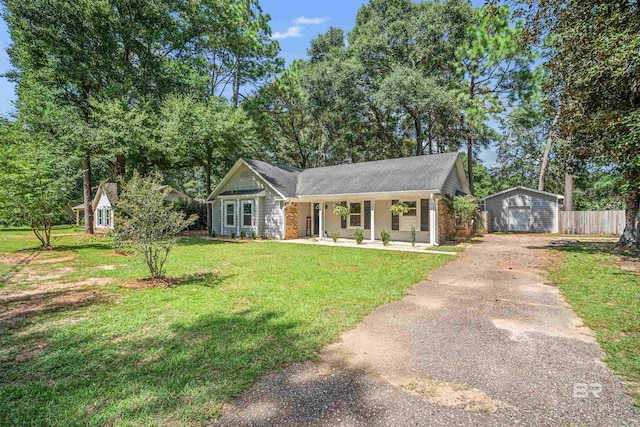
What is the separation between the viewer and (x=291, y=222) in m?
18.0

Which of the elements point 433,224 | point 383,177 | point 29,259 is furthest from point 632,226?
point 29,259

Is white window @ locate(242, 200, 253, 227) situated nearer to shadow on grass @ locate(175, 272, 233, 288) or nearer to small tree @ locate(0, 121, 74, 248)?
small tree @ locate(0, 121, 74, 248)

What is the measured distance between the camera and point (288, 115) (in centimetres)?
2819

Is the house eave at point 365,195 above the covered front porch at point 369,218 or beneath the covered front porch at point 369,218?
above

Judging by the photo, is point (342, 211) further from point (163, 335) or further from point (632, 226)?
point (163, 335)

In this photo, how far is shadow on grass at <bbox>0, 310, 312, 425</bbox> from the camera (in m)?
2.51

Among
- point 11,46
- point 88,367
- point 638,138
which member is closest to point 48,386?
point 88,367

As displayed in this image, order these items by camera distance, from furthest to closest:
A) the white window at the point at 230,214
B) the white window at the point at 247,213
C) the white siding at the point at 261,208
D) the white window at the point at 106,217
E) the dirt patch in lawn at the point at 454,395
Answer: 1. the white window at the point at 106,217
2. the white window at the point at 230,214
3. the white window at the point at 247,213
4. the white siding at the point at 261,208
5. the dirt patch in lawn at the point at 454,395

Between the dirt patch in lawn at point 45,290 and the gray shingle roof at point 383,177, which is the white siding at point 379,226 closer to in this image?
the gray shingle roof at point 383,177

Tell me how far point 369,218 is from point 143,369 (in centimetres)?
1455

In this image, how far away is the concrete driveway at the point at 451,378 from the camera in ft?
8.04

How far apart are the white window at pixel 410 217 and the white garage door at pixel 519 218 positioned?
37.3 feet

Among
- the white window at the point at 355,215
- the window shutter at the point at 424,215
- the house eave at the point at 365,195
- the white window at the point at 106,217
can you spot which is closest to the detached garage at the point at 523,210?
the window shutter at the point at 424,215

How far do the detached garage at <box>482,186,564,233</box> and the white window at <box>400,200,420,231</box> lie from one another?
10578 millimetres
